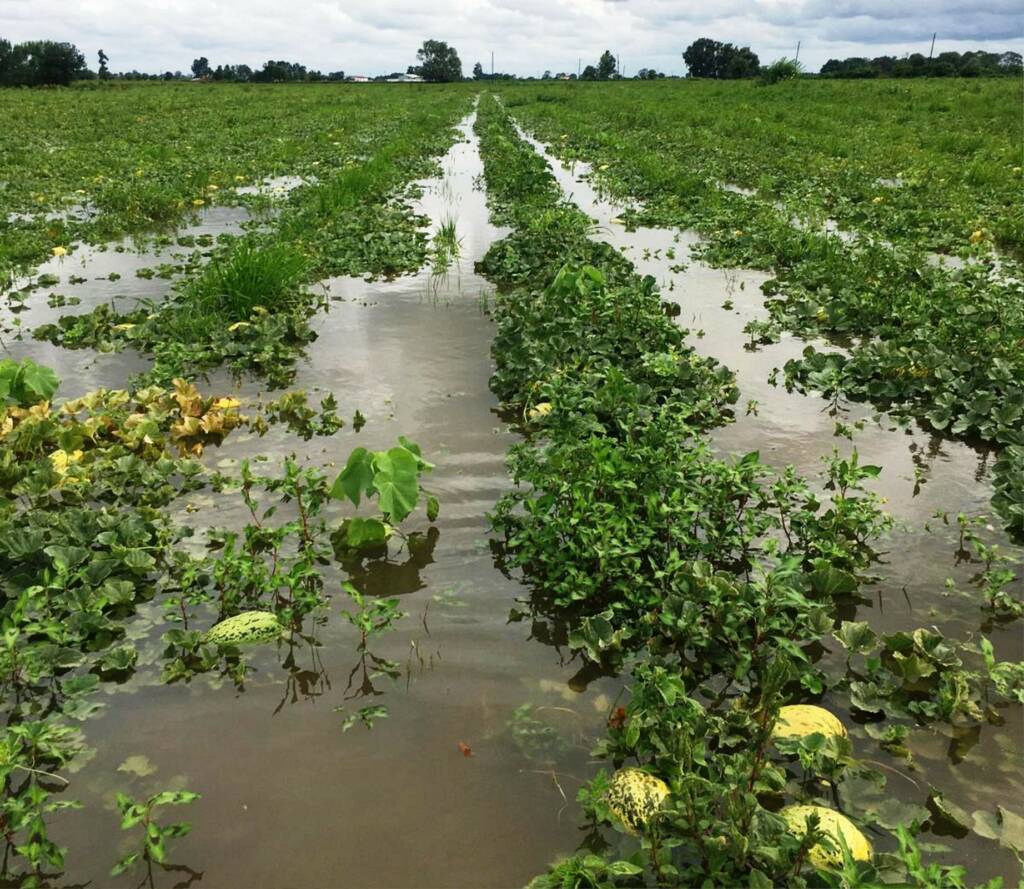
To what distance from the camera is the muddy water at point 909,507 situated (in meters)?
2.78

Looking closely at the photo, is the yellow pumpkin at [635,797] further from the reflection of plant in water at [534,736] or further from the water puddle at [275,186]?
the water puddle at [275,186]

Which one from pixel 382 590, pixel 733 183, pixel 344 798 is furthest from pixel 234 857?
pixel 733 183

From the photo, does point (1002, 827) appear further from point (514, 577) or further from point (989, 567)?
point (514, 577)

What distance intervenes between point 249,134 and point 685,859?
88.2 ft

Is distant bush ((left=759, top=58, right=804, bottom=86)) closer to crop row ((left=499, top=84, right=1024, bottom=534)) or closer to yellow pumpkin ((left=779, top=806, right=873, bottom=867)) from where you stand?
crop row ((left=499, top=84, right=1024, bottom=534))

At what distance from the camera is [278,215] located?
42.5 ft

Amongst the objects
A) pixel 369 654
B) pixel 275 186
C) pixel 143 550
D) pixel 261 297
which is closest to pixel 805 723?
pixel 369 654

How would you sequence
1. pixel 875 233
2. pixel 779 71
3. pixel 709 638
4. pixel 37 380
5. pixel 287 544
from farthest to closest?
pixel 779 71 → pixel 875 233 → pixel 37 380 → pixel 287 544 → pixel 709 638

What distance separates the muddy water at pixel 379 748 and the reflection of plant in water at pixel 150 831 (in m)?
0.05

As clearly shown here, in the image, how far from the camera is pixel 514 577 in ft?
13.0

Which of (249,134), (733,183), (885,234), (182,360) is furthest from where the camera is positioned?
(249,134)

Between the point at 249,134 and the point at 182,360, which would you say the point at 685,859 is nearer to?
the point at 182,360

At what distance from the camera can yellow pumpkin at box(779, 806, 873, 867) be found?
7.75 feet

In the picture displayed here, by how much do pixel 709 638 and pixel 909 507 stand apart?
2.15 metres
